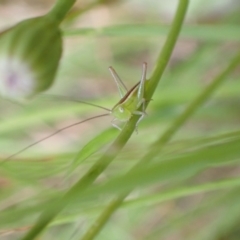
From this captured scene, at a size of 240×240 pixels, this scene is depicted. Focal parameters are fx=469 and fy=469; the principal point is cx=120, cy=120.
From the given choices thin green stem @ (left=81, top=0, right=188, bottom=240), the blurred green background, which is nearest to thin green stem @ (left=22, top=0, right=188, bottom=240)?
thin green stem @ (left=81, top=0, right=188, bottom=240)

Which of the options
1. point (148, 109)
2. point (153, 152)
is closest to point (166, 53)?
point (153, 152)

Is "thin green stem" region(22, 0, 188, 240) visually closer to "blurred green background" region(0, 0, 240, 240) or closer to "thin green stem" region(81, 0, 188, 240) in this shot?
"thin green stem" region(81, 0, 188, 240)

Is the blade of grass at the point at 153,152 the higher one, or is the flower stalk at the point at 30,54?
the flower stalk at the point at 30,54

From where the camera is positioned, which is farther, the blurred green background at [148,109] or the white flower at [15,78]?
the blurred green background at [148,109]

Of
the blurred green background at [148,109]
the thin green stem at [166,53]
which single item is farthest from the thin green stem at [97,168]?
the blurred green background at [148,109]

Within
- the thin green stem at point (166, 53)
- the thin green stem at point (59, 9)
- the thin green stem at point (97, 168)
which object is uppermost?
the thin green stem at point (59, 9)

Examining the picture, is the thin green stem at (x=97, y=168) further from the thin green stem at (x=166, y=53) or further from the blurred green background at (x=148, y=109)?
the blurred green background at (x=148, y=109)

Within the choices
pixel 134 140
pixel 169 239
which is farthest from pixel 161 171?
pixel 169 239
